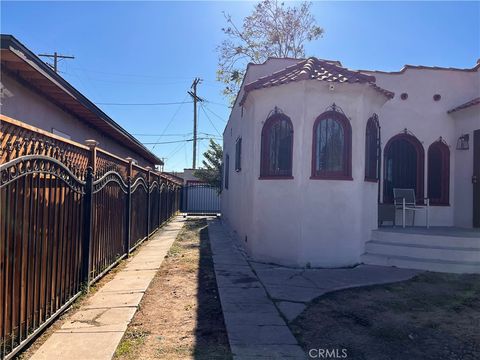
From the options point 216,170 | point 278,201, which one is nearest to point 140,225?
point 278,201

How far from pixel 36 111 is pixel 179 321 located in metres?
4.73

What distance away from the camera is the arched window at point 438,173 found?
10328mm

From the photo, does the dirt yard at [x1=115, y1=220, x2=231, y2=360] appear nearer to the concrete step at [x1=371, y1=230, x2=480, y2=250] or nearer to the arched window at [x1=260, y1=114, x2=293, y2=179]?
the arched window at [x1=260, y1=114, x2=293, y2=179]

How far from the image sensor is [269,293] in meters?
5.76

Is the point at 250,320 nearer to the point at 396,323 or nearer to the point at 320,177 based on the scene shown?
the point at 396,323

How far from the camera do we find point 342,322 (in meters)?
4.60

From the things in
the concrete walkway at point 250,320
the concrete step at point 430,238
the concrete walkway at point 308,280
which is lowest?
the concrete walkway at point 250,320

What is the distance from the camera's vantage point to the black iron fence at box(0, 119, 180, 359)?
128 inches

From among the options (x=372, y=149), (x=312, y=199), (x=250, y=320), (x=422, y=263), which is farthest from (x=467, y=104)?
(x=250, y=320)

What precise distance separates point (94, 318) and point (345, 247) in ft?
16.2

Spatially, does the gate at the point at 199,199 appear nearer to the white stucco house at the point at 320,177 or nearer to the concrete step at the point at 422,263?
the white stucco house at the point at 320,177

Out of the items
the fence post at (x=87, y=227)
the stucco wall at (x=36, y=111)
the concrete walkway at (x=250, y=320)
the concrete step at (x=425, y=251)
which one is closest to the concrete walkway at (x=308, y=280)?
the concrete walkway at (x=250, y=320)

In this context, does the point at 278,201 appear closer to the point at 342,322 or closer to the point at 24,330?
the point at 342,322

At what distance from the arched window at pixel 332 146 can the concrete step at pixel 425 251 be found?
1695 millimetres
